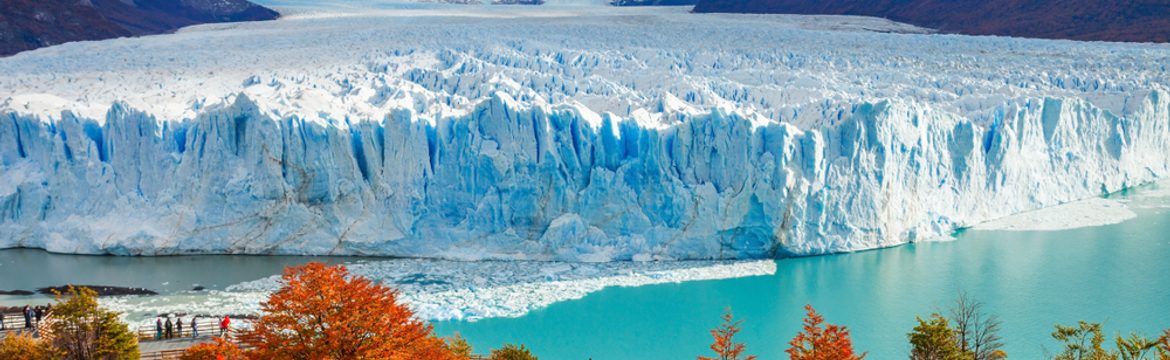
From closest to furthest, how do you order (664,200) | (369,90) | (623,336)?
(623,336), (664,200), (369,90)

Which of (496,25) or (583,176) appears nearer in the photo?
(583,176)

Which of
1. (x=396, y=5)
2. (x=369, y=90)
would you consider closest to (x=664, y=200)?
(x=369, y=90)

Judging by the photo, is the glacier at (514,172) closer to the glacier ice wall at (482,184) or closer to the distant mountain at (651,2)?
the glacier ice wall at (482,184)

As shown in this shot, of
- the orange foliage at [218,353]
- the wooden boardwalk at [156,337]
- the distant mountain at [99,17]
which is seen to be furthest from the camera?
the distant mountain at [99,17]

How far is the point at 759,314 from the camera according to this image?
12.8 meters

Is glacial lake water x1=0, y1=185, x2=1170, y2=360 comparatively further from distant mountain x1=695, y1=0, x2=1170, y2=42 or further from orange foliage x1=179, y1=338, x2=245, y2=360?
distant mountain x1=695, y1=0, x2=1170, y2=42

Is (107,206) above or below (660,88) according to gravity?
below

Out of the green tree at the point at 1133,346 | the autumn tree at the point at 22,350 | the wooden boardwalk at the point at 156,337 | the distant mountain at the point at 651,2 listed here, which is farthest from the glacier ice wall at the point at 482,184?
the distant mountain at the point at 651,2

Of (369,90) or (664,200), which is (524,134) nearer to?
(664,200)

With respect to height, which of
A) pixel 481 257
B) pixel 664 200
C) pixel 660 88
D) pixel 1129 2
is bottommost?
pixel 481 257

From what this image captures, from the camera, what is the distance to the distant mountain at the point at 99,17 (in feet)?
91.0

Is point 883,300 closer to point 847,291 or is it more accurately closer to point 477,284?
point 847,291

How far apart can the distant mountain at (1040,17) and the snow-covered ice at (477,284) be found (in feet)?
68.8

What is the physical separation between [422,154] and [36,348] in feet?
25.4
